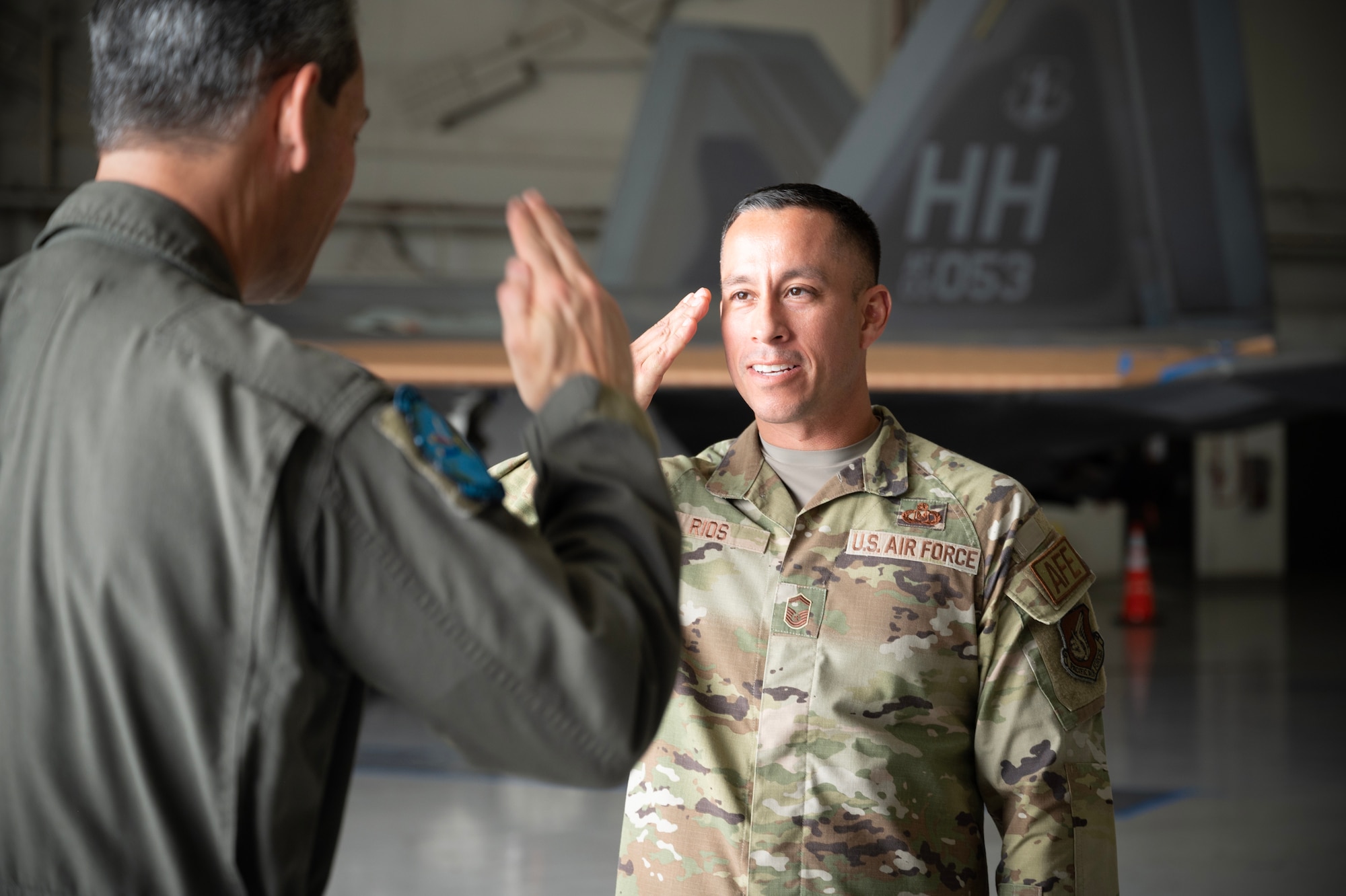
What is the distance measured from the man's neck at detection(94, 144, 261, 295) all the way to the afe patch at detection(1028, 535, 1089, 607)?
127cm

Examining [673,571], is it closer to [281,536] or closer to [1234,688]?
[281,536]

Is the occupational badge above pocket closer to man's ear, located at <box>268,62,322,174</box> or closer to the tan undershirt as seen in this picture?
man's ear, located at <box>268,62,322,174</box>

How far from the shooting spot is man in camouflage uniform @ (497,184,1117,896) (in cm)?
162

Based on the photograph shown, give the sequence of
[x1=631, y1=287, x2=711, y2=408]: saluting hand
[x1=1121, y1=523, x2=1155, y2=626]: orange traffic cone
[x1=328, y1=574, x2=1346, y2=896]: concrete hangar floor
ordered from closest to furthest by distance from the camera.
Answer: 1. [x1=631, y1=287, x2=711, y2=408]: saluting hand
2. [x1=328, y1=574, x2=1346, y2=896]: concrete hangar floor
3. [x1=1121, y1=523, x2=1155, y2=626]: orange traffic cone

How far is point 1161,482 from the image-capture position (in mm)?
15242

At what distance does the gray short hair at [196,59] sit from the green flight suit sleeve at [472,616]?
1.02ft

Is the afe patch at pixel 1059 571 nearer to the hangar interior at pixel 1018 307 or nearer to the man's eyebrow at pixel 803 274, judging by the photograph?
the man's eyebrow at pixel 803 274

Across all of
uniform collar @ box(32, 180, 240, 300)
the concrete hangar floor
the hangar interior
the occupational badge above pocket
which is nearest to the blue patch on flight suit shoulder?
the occupational badge above pocket

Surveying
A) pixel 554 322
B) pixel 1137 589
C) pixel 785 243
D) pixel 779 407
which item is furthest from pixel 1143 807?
pixel 1137 589

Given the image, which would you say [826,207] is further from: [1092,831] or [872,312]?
[1092,831]

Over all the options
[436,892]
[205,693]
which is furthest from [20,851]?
[436,892]

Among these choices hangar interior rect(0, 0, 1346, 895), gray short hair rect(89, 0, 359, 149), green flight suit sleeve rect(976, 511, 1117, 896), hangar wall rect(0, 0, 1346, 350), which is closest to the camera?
gray short hair rect(89, 0, 359, 149)

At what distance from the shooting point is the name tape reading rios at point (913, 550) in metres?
1.70

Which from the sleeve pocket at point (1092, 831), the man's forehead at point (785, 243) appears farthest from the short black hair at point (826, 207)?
the sleeve pocket at point (1092, 831)
